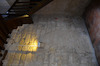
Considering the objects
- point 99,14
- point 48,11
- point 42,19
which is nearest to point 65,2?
point 48,11

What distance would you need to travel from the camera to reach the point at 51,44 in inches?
169

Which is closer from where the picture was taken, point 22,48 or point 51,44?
point 22,48

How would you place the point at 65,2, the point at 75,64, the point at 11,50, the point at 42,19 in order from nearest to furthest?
the point at 75,64
the point at 11,50
the point at 65,2
the point at 42,19

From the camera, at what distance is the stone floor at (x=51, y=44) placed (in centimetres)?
377

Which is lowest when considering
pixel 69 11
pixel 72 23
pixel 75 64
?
pixel 75 64

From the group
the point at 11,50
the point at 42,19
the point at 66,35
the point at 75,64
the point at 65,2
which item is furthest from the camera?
the point at 42,19

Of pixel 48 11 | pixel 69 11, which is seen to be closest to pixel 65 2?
pixel 69 11

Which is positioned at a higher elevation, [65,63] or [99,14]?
[99,14]

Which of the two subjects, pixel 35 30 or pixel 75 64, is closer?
pixel 75 64

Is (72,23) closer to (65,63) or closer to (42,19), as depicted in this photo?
(42,19)

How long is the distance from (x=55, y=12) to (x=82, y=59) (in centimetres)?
289

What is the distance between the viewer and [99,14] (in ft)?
12.6

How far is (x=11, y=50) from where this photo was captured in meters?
4.09

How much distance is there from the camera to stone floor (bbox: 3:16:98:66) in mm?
3771
